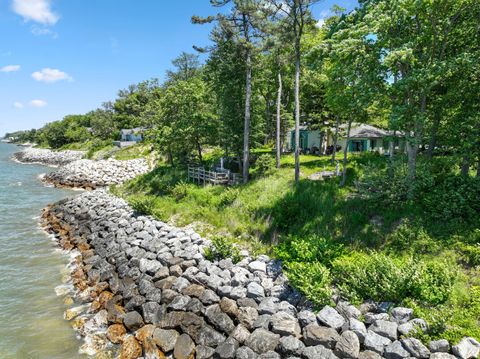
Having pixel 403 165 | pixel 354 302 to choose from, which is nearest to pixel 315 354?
pixel 354 302

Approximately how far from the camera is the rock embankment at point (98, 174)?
43312 mm

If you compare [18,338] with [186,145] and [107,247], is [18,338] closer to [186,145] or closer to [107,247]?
[107,247]

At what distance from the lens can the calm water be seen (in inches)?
452

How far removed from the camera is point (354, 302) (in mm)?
9922

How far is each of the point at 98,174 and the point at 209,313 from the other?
3963 cm

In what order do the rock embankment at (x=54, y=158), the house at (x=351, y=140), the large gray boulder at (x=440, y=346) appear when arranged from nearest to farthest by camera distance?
the large gray boulder at (x=440, y=346) → the house at (x=351, y=140) → the rock embankment at (x=54, y=158)

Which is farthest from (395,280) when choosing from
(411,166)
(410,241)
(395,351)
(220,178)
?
(220,178)

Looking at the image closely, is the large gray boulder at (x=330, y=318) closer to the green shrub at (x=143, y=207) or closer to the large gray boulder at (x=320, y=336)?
the large gray boulder at (x=320, y=336)

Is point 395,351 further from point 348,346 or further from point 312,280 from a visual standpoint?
point 312,280

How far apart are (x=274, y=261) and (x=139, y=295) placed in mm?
5805

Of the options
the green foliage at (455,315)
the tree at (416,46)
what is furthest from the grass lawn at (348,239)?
the tree at (416,46)

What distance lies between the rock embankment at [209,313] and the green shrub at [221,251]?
35cm

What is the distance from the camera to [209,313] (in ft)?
36.8

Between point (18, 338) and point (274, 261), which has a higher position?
point (274, 261)
